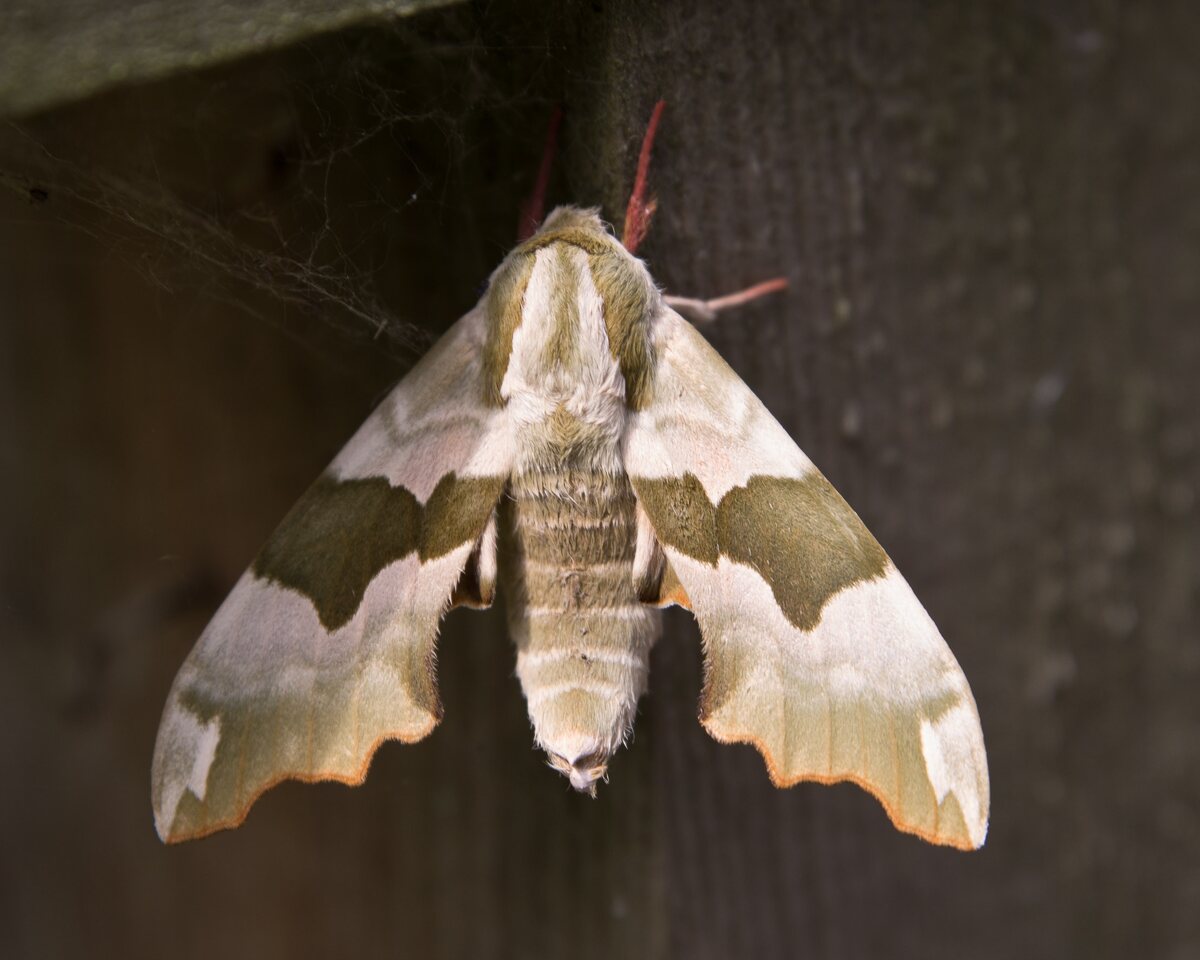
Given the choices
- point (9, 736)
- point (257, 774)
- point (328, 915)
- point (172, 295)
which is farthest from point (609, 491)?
point (9, 736)

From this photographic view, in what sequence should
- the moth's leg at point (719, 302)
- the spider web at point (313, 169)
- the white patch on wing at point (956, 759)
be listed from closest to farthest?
the white patch on wing at point (956, 759) < the spider web at point (313, 169) < the moth's leg at point (719, 302)

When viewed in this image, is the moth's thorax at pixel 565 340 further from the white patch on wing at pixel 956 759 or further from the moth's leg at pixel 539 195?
the white patch on wing at pixel 956 759

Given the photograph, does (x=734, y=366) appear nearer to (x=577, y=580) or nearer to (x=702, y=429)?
(x=702, y=429)

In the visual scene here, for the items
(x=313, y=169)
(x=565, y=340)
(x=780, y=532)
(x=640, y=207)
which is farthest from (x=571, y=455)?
(x=313, y=169)

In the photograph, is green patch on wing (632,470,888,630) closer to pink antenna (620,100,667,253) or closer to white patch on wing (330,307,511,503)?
white patch on wing (330,307,511,503)

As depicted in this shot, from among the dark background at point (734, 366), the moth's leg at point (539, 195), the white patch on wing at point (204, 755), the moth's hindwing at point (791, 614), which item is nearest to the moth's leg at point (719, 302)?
the dark background at point (734, 366)

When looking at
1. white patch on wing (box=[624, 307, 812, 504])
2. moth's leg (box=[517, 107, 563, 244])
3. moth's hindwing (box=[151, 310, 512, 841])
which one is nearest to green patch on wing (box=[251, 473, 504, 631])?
moth's hindwing (box=[151, 310, 512, 841])

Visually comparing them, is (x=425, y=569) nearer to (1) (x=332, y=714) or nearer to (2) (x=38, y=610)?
(1) (x=332, y=714)
